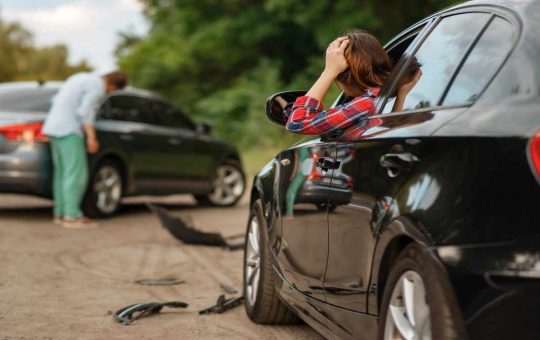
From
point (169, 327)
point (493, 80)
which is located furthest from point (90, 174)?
point (493, 80)

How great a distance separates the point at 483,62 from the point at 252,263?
9.45 ft

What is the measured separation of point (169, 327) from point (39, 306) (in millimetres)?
1110

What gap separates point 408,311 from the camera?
11.3 ft

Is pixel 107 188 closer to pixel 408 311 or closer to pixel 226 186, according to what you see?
pixel 226 186

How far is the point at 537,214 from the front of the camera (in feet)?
9.66

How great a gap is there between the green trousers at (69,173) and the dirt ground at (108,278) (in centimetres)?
32

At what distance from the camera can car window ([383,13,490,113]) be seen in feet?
12.7

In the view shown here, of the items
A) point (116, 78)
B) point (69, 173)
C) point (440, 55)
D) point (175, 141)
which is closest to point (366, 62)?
point (440, 55)

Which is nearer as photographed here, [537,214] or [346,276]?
[537,214]

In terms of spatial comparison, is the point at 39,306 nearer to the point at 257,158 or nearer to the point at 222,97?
the point at 257,158

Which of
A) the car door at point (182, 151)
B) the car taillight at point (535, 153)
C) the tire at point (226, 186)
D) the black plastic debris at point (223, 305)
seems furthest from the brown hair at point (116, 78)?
Answer: the car taillight at point (535, 153)

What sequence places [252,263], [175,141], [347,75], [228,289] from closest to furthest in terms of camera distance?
[347,75], [252,263], [228,289], [175,141]

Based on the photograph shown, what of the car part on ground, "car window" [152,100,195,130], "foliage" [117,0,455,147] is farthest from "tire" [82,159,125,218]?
"foliage" [117,0,455,147]

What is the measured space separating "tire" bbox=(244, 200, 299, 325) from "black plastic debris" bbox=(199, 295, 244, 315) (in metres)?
0.26
